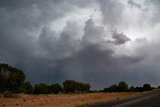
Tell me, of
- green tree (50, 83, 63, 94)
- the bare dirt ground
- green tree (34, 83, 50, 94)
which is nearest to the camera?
the bare dirt ground

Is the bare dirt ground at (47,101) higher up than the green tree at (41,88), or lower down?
lower down

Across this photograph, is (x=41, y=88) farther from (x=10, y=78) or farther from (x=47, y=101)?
(x=47, y=101)

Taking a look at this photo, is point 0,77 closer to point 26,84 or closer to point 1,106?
point 26,84

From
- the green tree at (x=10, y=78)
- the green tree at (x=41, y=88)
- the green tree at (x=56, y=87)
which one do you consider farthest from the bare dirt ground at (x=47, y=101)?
the green tree at (x=56, y=87)

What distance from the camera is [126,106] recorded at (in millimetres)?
46406

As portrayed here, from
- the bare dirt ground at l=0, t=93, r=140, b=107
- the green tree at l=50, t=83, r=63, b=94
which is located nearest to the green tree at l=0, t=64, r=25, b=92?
the bare dirt ground at l=0, t=93, r=140, b=107

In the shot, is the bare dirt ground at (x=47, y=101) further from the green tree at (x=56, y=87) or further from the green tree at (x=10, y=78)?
the green tree at (x=56, y=87)

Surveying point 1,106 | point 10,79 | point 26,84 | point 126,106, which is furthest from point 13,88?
point 126,106

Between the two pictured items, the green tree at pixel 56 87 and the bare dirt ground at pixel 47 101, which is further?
the green tree at pixel 56 87

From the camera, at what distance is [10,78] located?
123m

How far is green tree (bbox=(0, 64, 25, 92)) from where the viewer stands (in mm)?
118438

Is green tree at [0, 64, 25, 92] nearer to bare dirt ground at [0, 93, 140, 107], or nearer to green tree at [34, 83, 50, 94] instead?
green tree at [34, 83, 50, 94]

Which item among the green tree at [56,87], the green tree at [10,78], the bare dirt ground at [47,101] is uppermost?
the green tree at [56,87]

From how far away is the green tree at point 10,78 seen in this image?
118438 mm
